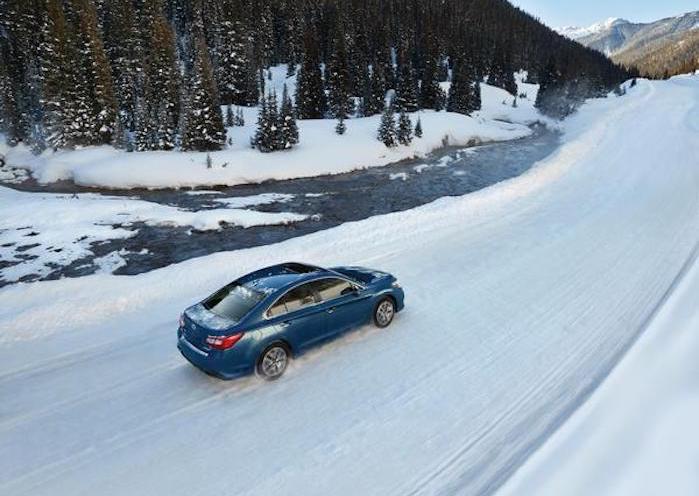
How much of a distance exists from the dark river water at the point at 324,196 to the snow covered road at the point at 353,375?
199 inches

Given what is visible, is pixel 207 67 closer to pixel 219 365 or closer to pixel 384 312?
pixel 384 312

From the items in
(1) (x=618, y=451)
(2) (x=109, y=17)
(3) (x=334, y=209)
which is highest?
(2) (x=109, y=17)

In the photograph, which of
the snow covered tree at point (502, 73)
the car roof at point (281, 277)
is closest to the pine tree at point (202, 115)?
the car roof at point (281, 277)

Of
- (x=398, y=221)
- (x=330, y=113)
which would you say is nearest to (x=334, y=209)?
(x=398, y=221)

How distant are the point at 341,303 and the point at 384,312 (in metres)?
1.20

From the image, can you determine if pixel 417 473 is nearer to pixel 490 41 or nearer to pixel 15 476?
pixel 15 476

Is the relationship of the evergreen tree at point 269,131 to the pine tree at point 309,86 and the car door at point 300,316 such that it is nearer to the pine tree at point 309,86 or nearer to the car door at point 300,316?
the pine tree at point 309,86

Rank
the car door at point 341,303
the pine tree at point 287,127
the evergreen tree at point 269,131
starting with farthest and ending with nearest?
1. the pine tree at point 287,127
2. the evergreen tree at point 269,131
3. the car door at point 341,303

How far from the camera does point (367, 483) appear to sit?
5805 millimetres

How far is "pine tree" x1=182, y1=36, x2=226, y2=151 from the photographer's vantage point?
35.7 meters

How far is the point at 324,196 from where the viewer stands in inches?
1116

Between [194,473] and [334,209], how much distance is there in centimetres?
1984

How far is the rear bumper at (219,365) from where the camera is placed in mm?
7488

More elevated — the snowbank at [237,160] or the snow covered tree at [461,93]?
the snow covered tree at [461,93]
